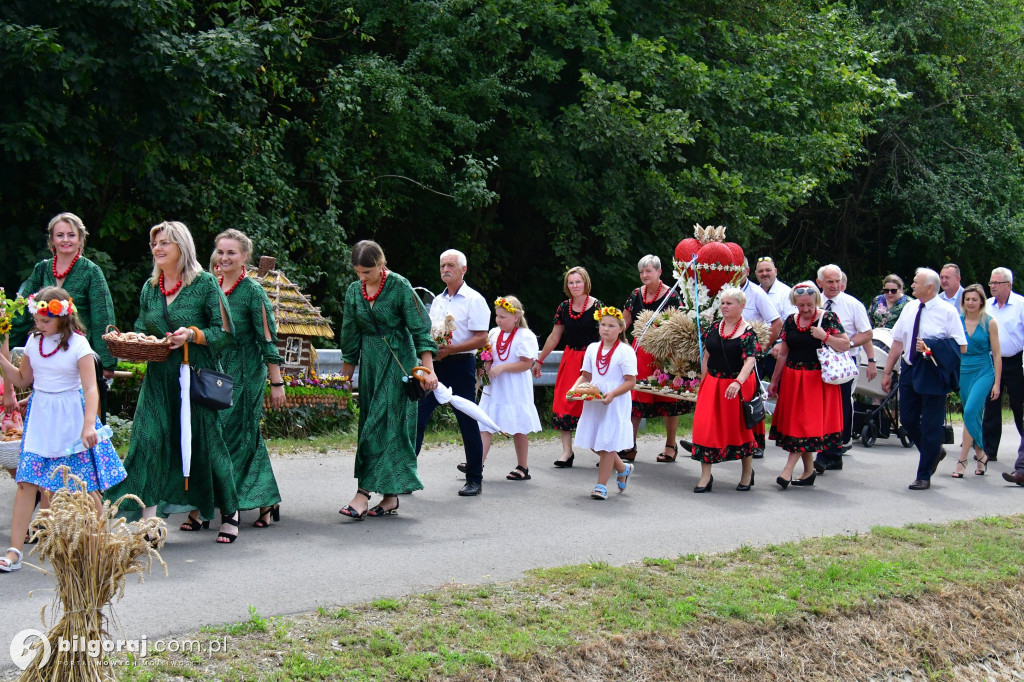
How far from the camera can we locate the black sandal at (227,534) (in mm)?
6902

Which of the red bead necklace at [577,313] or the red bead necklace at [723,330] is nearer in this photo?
the red bead necklace at [723,330]

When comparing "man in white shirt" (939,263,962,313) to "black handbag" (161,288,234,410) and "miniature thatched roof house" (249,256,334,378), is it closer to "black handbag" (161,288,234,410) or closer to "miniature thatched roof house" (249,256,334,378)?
"miniature thatched roof house" (249,256,334,378)

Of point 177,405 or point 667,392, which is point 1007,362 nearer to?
point 667,392

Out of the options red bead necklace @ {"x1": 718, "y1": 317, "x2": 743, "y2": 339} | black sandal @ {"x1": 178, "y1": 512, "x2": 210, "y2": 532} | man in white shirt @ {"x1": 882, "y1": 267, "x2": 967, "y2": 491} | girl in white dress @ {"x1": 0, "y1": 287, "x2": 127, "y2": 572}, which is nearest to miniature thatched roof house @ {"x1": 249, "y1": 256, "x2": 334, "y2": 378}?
black sandal @ {"x1": 178, "y1": 512, "x2": 210, "y2": 532}

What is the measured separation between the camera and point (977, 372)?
36.4 feet

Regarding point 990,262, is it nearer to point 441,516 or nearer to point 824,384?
point 824,384

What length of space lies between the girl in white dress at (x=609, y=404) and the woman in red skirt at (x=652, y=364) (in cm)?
172

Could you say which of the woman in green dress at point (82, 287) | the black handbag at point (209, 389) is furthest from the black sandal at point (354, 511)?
the woman in green dress at point (82, 287)

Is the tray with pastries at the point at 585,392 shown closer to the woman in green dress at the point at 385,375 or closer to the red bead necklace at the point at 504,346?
the red bead necklace at the point at 504,346

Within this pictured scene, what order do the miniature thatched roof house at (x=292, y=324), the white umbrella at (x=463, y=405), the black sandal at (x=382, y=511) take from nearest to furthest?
the white umbrella at (x=463, y=405) → the black sandal at (x=382, y=511) → the miniature thatched roof house at (x=292, y=324)

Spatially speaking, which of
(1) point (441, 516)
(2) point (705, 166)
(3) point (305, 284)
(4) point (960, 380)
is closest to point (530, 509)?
(1) point (441, 516)

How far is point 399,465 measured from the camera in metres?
7.71

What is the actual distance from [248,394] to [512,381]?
291cm

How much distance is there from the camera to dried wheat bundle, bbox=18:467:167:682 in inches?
157
